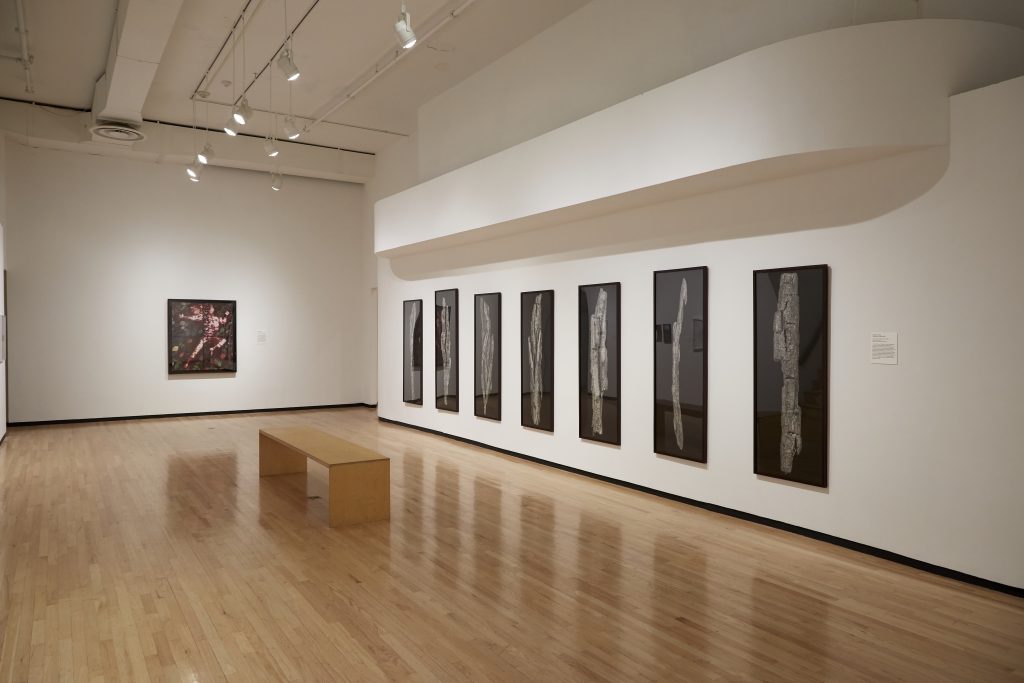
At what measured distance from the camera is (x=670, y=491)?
6.77 m

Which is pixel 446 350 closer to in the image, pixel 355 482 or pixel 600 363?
pixel 600 363

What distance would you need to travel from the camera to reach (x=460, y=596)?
436 cm

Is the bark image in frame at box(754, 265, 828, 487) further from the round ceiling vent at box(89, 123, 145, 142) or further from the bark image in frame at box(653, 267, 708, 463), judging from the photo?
the round ceiling vent at box(89, 123, 145, 142)

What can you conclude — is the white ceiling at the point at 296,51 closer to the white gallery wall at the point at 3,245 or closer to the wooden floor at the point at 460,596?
the white gallery wall at the point at 3,245

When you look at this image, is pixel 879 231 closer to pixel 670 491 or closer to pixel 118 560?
pixel 670 491

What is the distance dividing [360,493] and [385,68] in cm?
564

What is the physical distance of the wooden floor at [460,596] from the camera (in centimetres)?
349

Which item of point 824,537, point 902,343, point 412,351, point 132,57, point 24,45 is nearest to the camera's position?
point 902,343

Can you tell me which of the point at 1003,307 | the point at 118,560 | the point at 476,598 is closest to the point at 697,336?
the point at 1003,307

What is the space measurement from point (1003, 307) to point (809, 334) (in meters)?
1.34

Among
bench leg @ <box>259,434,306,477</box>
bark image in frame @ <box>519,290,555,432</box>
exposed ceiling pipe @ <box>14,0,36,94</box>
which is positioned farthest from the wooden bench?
exposed ceiling pipe @ <box>14,0,36,94</box>

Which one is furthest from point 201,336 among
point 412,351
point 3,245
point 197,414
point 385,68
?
point 385,68

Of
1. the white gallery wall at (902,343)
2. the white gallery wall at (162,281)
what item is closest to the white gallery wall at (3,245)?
the white gallery wall at (162,281)

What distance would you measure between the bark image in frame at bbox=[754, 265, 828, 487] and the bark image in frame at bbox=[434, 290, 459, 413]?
17.9 feet
